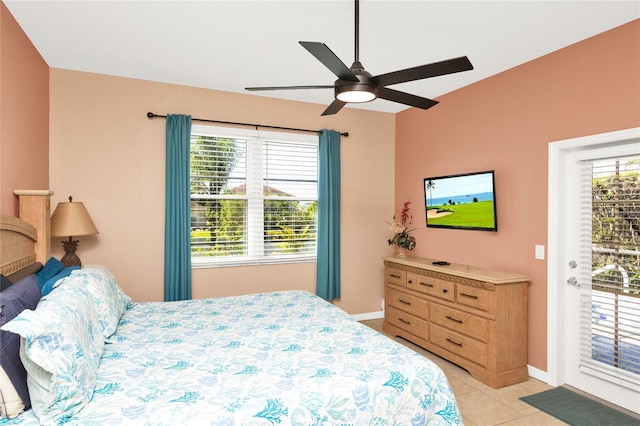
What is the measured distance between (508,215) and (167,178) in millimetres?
3435

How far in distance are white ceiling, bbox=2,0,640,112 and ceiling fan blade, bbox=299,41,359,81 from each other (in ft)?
2.29

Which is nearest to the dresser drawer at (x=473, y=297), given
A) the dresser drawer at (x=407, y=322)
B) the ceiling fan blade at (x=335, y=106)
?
the dresser drawer at (x=407, y=322)

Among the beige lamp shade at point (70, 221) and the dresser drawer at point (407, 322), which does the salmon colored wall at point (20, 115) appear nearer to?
the beige lamp shade at point (70, 221)

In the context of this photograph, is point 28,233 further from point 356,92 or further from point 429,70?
point 429,70

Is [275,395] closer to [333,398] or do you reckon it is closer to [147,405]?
[333,398]

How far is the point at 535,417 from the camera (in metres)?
2.79

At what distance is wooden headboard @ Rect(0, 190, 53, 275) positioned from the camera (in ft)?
8.10

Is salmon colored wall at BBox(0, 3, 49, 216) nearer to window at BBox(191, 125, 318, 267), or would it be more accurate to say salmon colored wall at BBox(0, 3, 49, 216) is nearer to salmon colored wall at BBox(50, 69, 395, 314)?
salmon colored wall at BBox(50, 69, 395, 314)

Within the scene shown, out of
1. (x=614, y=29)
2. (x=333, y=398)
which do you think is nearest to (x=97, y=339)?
(x=333, y=398)

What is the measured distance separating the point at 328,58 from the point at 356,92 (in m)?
0.32

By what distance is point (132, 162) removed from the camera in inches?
158

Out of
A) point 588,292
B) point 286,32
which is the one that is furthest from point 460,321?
point 286,32

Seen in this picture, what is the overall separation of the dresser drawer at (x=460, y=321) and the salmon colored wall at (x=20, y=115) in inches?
145

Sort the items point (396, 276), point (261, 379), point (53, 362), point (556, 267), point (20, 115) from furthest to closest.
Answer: point (396, 276) → point (556, 267) → point (20, 115) → point (261, 379) → point (53, 362)
